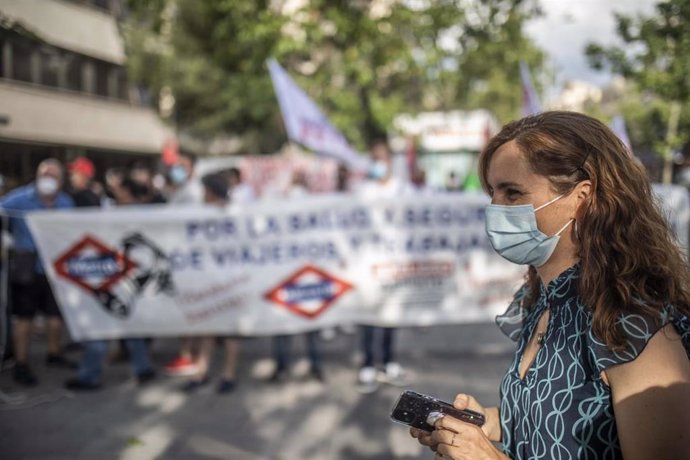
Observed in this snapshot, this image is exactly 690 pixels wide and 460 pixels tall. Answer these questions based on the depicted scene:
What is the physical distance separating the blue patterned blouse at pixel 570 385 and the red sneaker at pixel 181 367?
15.8 ft

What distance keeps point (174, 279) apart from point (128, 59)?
2165cm

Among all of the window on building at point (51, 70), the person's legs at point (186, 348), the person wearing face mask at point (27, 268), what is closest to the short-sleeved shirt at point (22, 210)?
the person wearing face mask at point (27, 268)

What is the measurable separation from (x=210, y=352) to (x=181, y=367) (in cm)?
51

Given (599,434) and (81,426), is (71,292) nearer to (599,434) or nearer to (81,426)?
(81,426)

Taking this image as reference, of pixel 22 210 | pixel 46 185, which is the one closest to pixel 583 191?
pixel 46 185

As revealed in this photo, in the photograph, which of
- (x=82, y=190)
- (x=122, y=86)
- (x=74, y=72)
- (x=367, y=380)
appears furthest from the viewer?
(x=122, y=86)

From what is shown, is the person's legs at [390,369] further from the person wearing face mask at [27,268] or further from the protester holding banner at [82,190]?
the protester holding banner at [82,190]

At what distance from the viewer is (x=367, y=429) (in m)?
4.55

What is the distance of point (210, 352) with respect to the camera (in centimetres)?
576

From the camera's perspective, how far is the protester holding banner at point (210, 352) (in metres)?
5.51

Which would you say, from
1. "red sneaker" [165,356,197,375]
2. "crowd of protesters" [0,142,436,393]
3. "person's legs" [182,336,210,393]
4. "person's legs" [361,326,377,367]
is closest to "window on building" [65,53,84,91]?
"crowd of protesters" [0,142,436,393]

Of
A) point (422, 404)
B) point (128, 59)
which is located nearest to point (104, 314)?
point (422, 404)

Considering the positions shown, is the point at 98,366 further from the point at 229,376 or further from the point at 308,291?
the point at 308,291

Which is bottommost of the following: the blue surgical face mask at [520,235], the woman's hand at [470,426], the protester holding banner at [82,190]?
the woman's hand at [470,426]
